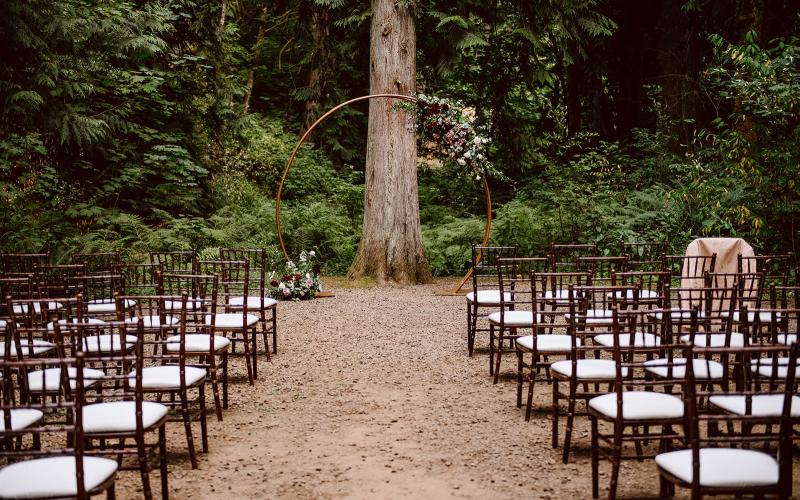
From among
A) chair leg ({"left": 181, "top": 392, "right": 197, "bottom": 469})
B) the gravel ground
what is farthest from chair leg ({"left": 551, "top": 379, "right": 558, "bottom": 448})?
chair leg ({"left": 181, "top": 392, "right": 197, "bottom": 469})

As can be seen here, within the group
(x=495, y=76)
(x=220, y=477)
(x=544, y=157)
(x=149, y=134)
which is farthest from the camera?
(x=544, y=157)

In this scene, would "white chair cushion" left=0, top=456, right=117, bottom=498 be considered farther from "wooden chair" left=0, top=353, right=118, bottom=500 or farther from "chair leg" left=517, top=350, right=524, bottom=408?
"chair leg" left=517, top=350, right=524, bottom=408

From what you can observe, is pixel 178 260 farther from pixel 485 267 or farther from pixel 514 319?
pixel 514 319

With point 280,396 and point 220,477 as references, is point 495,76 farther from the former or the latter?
point 220,477

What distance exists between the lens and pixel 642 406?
3898 millimetres

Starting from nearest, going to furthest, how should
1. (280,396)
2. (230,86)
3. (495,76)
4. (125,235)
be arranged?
(280,396)
(125,235)
(230,86)
(495,76)

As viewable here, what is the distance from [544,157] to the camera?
1844 cm

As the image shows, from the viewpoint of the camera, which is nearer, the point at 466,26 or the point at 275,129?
the point at 466,26

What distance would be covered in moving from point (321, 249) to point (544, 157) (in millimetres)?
6570

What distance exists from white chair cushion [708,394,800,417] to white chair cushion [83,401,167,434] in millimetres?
3084

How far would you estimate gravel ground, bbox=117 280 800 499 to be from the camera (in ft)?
14.2

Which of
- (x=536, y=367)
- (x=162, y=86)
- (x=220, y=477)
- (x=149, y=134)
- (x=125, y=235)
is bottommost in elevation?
(x=220, y=477)

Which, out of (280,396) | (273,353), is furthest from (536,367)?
(273,353)

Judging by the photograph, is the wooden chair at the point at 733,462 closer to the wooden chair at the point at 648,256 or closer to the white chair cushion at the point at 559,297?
the white chair cushion at the point at 559,297
